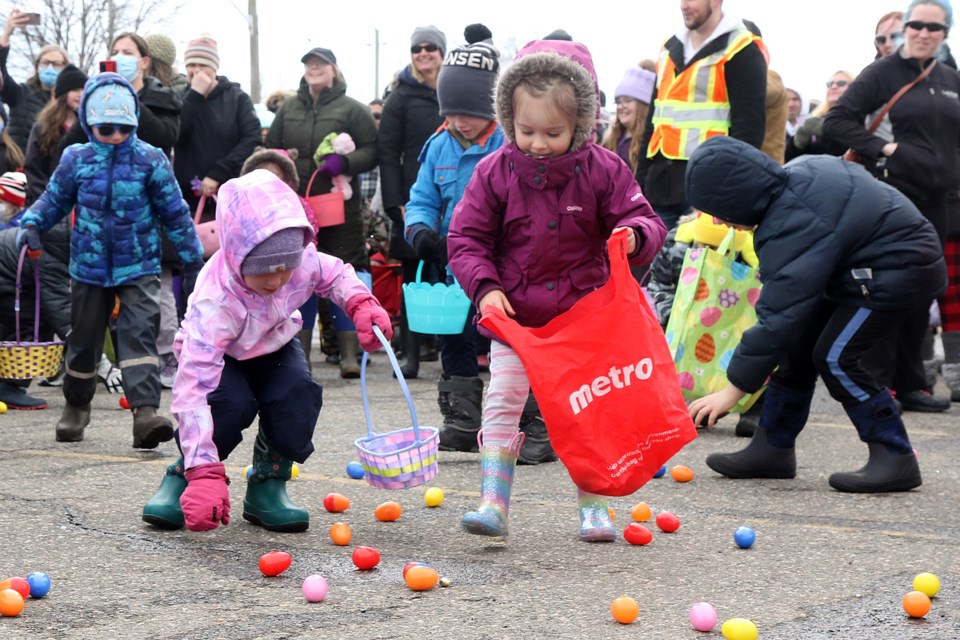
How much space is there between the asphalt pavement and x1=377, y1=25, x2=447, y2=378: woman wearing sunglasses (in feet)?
10.2

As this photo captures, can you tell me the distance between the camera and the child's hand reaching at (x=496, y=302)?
14.2 ft

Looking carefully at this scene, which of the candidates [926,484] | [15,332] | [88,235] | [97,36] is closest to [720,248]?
[926,484]

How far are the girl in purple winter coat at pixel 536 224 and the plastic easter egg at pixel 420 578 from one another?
0.54m

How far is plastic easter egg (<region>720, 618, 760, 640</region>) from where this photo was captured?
3.24 m

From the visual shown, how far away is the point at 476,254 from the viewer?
4.49 metres

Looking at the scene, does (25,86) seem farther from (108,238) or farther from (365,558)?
(365,558)

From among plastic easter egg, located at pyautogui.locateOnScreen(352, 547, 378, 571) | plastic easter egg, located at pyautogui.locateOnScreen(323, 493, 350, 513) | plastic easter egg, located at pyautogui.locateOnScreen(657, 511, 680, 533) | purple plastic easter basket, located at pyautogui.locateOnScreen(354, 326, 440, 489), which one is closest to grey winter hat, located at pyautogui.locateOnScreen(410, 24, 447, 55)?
plastic easter egg, located at pyautogui.locateOnScreen(323, 493, 350, 513)

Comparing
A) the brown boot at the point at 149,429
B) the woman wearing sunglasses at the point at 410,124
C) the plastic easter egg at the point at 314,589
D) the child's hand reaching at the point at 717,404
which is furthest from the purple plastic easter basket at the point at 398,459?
the woman wearing sunglasses at the point at 410,124

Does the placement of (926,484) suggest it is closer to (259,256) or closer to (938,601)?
(938,601)

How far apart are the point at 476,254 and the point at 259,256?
72cm

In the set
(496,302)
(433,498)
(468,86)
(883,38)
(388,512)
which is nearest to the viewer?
(496,302)

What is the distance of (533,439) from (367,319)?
6.04 feet

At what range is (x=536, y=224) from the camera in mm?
4492

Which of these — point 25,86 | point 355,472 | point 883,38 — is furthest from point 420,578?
point 25,86
